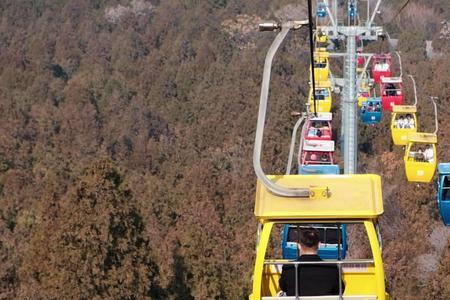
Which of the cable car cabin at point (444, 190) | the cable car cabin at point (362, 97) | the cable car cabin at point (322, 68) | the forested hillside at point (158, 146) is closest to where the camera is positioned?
the cable car cabin at point (444, 190)

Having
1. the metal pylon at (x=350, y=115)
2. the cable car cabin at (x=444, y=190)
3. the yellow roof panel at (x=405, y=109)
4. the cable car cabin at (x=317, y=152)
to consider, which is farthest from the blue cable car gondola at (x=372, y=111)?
the cable car cabin at (x=444, y=190)

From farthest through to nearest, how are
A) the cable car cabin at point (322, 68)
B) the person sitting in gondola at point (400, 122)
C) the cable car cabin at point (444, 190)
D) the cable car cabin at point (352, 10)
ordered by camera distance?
the cable car cabin at point (322, 68), the person sitting in gondola at point (400, 122), the cable car cabin at point (352, 10), the cable car cabin at point (444, 190)

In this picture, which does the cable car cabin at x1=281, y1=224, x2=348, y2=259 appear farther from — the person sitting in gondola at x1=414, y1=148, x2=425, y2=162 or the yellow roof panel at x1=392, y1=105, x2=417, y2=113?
the yellow roof panel at x1=392, y1=105, x2=417, y2=113

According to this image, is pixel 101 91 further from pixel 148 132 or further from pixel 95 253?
pixel 95 253

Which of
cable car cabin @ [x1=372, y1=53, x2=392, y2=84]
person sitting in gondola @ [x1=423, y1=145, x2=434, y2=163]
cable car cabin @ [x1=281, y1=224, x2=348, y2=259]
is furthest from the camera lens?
cable car cabin @ [x1=372, y1=53, x2=392, y2=84]

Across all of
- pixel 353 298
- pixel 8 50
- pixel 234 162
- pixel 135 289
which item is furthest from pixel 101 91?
pixel 353 298

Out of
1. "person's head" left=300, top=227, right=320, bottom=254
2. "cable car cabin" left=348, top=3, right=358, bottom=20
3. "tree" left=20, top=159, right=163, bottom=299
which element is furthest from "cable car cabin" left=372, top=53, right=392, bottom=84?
"person's head" left=300, top=227, right=320, bottom=254

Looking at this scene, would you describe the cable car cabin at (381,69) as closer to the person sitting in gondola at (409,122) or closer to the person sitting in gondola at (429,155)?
the person sitting in gondola at (409,122)
